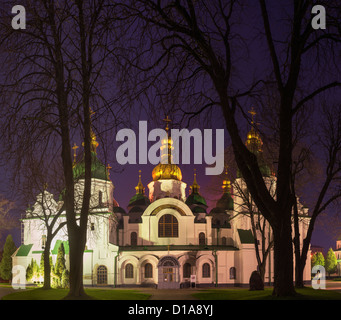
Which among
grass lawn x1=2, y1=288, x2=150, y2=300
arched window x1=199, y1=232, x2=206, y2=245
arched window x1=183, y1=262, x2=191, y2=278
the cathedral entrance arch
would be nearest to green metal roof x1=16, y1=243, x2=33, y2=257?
the cathedral entrance arch

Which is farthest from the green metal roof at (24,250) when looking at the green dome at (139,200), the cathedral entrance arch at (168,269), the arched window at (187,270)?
the arched window at (187,270)

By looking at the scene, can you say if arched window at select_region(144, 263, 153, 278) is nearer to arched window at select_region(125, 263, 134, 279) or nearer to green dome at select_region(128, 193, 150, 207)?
arched window at select_region(125, 263, 134, 279)

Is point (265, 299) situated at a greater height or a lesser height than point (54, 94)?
lesser

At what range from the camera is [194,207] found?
61.5 metres

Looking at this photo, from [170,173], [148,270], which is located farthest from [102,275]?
[170,173]

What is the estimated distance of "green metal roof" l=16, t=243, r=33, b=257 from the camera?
57906mm

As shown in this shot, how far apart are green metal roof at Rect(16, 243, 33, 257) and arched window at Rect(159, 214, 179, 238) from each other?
15.2 m

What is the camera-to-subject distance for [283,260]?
12.0m

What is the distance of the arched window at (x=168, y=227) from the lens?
55.8 m

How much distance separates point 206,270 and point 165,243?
5421 millimetres

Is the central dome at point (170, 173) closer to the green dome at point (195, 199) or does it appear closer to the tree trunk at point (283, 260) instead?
the green dome at point (195, 199)

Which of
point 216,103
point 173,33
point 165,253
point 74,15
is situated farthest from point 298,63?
point 165,253
